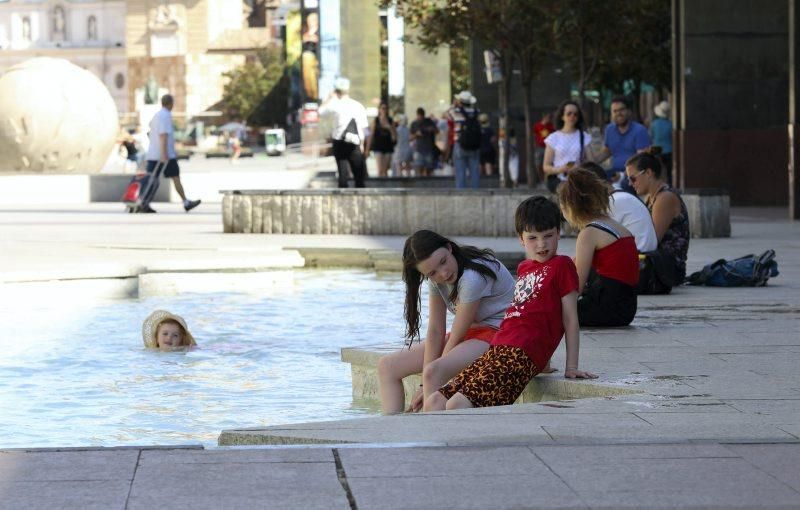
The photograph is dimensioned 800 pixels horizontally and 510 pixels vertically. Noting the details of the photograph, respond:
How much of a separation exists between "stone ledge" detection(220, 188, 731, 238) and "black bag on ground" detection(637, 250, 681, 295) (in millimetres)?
6347

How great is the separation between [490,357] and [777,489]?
228 centimetres

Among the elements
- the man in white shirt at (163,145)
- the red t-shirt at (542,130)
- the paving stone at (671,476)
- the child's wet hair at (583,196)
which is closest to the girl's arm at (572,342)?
the child's wet hair at (583,196)

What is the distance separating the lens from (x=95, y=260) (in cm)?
1423

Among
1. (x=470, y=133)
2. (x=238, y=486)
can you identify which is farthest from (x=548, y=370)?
(x=470, y=133)

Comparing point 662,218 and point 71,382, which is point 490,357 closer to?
point 71,382

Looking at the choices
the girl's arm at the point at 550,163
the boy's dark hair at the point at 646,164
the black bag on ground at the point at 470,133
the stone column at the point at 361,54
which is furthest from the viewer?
the stone column at the point at 361,54

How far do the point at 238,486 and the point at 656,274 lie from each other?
21.2 feet

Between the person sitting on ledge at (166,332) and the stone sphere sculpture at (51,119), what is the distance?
73.1ft

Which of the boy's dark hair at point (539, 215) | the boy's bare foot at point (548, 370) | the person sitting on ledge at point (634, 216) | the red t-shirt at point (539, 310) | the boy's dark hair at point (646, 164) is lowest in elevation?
the boy's bare foot at point (548, 370)

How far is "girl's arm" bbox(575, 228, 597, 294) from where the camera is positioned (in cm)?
841

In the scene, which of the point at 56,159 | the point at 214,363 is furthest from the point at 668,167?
the point at 214,363

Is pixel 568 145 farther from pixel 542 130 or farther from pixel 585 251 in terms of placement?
pixel 542 130

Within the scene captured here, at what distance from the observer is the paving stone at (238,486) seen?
4.57 meters

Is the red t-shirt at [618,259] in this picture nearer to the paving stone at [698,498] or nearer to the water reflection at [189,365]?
the water reflection at [189,365]
